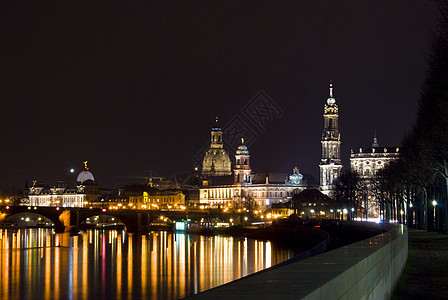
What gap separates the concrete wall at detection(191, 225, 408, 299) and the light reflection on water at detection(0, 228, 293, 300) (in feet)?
105

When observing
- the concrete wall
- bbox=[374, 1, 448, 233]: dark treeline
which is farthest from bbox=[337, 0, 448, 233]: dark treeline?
the concrete wall

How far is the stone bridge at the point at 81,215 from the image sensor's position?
478ft

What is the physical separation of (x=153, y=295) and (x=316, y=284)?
127ft

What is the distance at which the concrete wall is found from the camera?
31.0 ft

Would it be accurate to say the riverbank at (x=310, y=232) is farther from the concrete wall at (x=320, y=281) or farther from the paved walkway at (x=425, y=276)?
the concrete wall at (x=320, y=281)

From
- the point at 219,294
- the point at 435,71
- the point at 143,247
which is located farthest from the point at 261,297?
the point at 143,247

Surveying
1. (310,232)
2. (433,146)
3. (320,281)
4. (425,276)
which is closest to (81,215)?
(310,232)

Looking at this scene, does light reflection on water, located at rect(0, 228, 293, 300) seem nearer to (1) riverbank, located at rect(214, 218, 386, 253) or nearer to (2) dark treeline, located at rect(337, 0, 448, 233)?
(1) riverbank, located at rect(214, 218, 386, 253)

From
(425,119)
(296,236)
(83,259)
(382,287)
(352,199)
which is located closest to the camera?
(382,287)

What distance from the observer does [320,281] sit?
34.5 ft

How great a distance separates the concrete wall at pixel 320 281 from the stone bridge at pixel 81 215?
13369 centimetres

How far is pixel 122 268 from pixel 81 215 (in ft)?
288

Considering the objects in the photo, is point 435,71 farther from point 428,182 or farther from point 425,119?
point 428,182

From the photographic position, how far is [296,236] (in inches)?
4375
